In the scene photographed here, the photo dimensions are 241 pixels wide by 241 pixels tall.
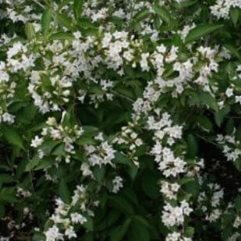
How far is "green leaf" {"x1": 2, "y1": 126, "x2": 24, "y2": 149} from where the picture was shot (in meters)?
2.66

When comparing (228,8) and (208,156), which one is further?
(208,156)

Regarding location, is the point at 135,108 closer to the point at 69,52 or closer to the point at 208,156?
the point at 69,52

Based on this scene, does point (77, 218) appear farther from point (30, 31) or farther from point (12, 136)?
point (30, 31)

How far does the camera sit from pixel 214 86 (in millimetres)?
2771

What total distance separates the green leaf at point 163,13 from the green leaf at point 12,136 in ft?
2.62

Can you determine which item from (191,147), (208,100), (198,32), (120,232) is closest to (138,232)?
(120,232)

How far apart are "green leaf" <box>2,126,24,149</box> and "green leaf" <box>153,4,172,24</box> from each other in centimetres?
80

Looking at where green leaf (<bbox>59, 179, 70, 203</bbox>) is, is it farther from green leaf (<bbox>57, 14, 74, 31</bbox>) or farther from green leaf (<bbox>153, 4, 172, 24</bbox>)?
→ green leaf (<bbox>153, 4, 172, 24</bbox>)

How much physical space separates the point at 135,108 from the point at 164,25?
455 millimetres

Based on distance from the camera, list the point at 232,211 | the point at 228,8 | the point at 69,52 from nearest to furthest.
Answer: the point at 69,52 < the point at 228,8 < the point at 232,211

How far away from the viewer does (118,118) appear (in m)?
2.90

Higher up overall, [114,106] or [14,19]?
[14,19]

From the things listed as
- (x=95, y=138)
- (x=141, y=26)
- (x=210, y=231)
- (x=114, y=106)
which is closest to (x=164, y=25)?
(x=141, y=26)

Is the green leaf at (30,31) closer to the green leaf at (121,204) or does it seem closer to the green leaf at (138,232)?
the green leaf at (121,204)
